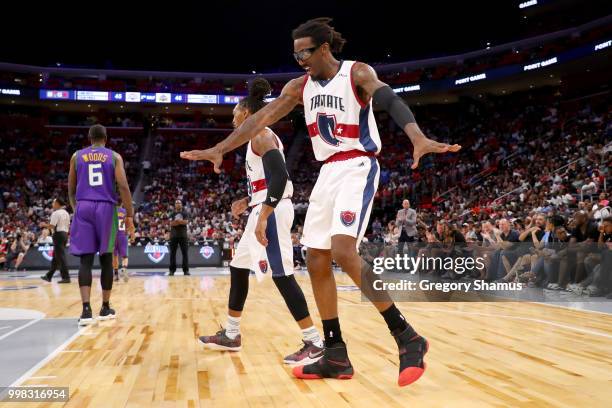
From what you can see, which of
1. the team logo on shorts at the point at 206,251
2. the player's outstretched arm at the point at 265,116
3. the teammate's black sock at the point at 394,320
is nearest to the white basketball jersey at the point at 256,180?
the player's outstretched arm at the point at 265,116

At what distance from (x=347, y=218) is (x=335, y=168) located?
0.30 meters

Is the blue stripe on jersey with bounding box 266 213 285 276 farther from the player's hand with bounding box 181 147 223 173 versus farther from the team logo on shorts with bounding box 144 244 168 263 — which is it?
the team logo on shorts with bounding box 144 244 168 263

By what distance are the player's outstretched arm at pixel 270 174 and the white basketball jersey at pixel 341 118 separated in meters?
0.48

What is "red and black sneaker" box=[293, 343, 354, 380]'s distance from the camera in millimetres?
2906

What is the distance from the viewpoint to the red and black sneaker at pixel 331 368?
2.91 metres

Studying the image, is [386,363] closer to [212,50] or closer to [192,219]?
[192,219]

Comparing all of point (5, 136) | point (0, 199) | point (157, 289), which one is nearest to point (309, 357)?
point (157, 289)

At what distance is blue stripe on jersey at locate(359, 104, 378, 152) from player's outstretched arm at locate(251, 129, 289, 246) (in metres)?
0.66

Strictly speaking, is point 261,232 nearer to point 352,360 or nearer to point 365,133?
point 365,133


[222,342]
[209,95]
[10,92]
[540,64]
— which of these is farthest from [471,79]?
[222,342]

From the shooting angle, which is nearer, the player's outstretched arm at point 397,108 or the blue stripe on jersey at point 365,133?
the player's outstretched arm at point 397,108

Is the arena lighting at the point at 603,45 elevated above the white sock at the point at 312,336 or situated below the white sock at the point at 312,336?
above

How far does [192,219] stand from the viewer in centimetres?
2333

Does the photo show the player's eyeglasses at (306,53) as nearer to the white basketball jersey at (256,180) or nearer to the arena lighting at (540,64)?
the white basketball jersey at (256,180)
